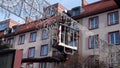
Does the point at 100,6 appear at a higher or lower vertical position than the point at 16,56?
higher

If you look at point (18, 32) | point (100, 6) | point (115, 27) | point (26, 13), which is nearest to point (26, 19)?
point (26, 13)

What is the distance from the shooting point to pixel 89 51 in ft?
78.3

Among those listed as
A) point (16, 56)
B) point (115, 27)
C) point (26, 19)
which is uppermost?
point (115, 27)

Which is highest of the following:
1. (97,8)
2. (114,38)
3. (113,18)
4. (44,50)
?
(97,8)

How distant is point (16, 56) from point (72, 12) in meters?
24.9

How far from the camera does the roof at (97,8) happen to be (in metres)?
24.0

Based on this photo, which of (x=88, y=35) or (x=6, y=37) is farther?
(x=6, y=37)

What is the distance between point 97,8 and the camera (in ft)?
82.3

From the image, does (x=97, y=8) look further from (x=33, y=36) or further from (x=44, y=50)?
(x=33, y=36)

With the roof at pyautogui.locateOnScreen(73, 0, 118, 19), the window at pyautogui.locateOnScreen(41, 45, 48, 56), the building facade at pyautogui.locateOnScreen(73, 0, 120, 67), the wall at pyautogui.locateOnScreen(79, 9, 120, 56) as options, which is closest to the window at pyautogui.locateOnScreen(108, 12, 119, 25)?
the building facade at pyautogui.locateOnScreen(73, 0, 120, 67)

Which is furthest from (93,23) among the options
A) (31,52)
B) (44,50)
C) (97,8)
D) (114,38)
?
(31,52)

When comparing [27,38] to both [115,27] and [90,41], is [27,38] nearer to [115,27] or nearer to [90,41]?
[90,41]

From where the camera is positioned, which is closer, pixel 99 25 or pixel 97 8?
pixel 99 25

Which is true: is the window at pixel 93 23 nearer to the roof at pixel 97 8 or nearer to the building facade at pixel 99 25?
the building facade at pixel 99 25
